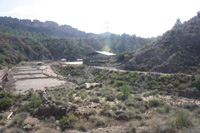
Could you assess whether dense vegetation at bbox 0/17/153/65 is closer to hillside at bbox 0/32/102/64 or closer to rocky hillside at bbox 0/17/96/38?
hillside at bbox 0/32/102/64

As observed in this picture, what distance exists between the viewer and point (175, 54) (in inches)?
1037

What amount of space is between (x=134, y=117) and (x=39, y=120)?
20.9 ft

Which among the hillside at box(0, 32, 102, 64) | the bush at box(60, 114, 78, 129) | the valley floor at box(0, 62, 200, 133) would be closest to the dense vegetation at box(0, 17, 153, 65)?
the hillside at box(0, 32, 102, 64)

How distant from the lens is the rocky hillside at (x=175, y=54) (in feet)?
78.5

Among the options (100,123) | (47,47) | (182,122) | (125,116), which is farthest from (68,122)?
(47,47)

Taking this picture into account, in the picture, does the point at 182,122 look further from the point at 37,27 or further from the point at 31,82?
the point at 37,27

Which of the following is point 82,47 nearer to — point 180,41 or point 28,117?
point 180,41

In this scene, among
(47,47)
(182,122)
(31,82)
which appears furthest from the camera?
(47,47)

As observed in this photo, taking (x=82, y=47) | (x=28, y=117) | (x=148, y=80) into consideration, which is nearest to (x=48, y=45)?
(x=82, y=47)

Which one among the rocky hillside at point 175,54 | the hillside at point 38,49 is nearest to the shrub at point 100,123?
the rocky hillside at point 175,54

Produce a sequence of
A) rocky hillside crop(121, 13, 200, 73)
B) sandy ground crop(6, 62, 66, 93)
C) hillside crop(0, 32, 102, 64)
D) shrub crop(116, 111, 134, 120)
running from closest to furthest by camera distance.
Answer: shrub crop(116, 111, 134, 120) → sandy ground crop(6, 62, 66, 93) → rocky hillside crop(121, 13, 200, 73) → hillside crop(0, 32, 102, 64)

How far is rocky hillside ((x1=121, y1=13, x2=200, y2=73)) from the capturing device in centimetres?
2394

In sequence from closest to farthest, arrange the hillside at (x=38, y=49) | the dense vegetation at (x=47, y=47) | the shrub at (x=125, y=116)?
the shrub at (x=125, y=116) < the dense vegetation at (x=47, y=47) < the hillside at (x=38, y=49)

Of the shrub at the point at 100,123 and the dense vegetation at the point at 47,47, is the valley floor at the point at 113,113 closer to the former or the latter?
the shrub at the point at 100,123
